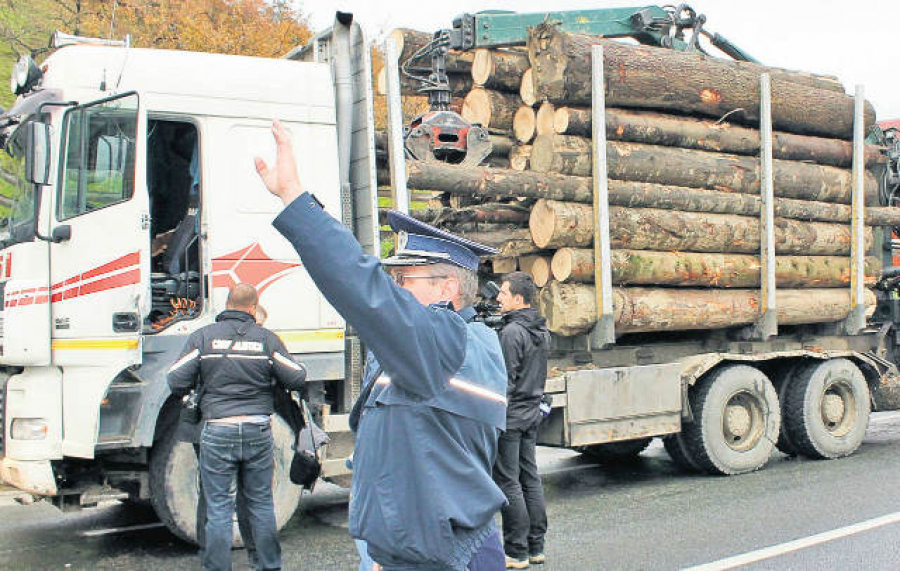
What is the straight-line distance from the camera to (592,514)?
23.2 feet

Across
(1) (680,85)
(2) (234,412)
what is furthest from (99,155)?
(1) (680,85)

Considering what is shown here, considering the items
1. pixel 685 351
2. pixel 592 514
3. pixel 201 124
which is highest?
pixel 201 124

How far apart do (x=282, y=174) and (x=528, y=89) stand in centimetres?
599

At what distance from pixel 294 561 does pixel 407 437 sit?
12.4ft

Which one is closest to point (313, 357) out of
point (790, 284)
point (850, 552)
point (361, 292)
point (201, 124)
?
point (201, 124)

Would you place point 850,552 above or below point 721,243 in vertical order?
below

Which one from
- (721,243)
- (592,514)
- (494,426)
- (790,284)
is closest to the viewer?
(494,426)

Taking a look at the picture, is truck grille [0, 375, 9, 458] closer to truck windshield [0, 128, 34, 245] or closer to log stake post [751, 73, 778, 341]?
truck windshield [0, 128, 34, 245]

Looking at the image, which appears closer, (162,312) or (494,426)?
(494,426)

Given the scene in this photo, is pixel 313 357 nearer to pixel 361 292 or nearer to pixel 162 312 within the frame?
pixel 162 312

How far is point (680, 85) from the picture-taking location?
8.32 m

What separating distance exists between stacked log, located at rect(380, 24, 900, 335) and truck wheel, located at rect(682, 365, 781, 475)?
1.94 feet

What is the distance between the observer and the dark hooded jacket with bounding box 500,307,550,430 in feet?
19.0

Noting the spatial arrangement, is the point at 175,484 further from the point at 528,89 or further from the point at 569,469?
the point at 569,469
